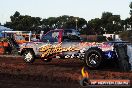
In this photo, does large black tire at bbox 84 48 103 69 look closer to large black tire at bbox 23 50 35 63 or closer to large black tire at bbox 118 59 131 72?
large black tire at bbox 118 59 131 72

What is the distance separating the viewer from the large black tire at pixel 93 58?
1576 centimetres

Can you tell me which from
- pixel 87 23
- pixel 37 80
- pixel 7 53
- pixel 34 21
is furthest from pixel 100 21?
pixel 37 80

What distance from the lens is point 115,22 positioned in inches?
2985

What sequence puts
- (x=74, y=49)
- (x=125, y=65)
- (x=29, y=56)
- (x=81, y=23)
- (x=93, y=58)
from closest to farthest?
1. (x=125, y=65)
2. (x=93, y=58)
3. (x=74, y=49)
4. (x=29, y=56)
5. (x=81, y=23)

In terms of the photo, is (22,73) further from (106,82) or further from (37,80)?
(106,82)

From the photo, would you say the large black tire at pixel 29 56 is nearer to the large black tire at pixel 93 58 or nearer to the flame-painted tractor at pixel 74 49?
the flame-painted tractor at pixel 74 49

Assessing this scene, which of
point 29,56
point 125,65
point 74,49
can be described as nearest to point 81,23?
point 29,56

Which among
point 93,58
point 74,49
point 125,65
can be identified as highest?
point 74,49

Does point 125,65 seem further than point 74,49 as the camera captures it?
No

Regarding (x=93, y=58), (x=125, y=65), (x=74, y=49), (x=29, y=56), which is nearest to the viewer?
(x=125, y=65)

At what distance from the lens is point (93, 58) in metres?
16.0

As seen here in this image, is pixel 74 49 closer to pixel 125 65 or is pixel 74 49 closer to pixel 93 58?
pixel 93 58

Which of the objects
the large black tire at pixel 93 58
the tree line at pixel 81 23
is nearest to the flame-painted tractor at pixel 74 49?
the large black tire at pixel 93 58

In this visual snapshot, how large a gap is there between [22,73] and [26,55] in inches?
186
